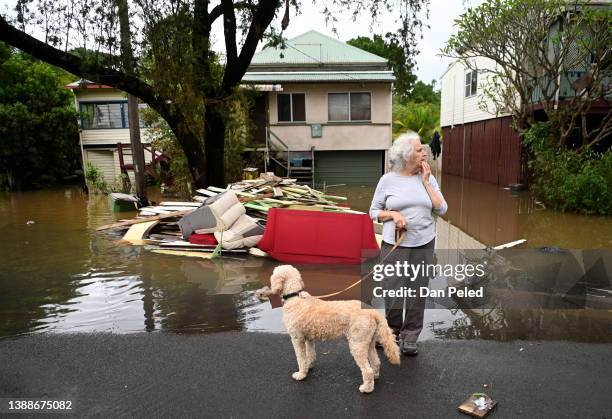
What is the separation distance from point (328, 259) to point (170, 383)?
13.0ft

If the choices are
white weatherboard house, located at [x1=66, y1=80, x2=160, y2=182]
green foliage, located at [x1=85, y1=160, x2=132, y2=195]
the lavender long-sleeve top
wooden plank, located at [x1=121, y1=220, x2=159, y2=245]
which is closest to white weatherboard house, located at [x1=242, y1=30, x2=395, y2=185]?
green foliage, located at [x1=85, y1=160, x2=132, y2=195]

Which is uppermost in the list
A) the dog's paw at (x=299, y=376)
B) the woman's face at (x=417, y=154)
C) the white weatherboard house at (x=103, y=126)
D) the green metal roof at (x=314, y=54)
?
the green metal roof at (x=314, y=54)

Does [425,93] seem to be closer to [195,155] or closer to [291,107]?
[291,107]

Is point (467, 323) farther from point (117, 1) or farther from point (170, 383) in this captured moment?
point (117, 1)

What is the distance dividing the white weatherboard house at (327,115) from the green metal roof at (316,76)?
0.04m

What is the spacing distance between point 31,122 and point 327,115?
13.2 metres

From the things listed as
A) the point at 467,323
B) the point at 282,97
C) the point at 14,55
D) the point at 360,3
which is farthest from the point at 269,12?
the point at 14,55

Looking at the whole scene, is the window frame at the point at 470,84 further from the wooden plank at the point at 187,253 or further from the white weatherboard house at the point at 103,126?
the wooden plank at the point at 187,253

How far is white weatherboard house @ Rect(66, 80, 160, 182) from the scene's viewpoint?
22453 mm

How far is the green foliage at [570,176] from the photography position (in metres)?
11.4

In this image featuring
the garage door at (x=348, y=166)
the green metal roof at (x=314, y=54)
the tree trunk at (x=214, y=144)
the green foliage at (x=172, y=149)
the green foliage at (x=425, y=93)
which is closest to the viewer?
the tree trunk at (x=214, y=144)

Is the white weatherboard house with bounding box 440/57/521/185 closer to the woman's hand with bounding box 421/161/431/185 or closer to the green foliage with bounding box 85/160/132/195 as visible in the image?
the woman's hand with bounding box 421/161/431/185

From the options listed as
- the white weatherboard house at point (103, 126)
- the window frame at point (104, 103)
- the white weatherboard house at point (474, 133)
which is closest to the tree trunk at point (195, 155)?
the white weatherboard house at point (474, 133)

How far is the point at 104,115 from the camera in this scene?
22953 mm
